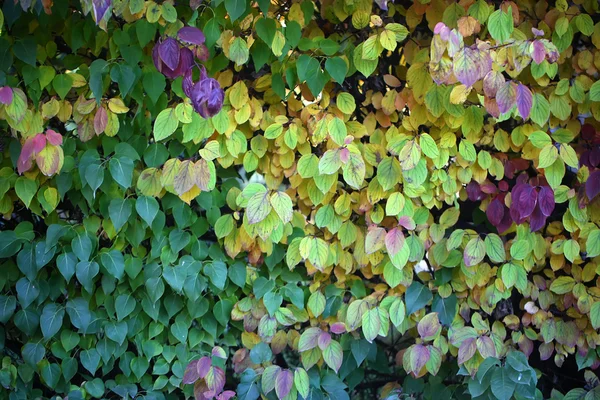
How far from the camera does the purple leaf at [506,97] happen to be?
195cm

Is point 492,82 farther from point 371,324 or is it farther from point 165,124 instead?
point 165,124

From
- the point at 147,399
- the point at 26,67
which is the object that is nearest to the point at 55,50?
the point at 26,67

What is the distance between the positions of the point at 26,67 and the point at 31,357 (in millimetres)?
979

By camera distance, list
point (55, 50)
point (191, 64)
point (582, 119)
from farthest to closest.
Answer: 1. point (582, 119)
2. point (55, 50)
3. point (191, 64)

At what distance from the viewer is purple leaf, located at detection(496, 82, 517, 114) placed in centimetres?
195

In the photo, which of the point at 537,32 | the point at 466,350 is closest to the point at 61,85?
the point at 537,32

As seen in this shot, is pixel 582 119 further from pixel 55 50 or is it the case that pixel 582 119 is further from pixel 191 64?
pixel 55 50

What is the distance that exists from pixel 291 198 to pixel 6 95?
0.96 m

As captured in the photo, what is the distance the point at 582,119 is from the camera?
7.93ft

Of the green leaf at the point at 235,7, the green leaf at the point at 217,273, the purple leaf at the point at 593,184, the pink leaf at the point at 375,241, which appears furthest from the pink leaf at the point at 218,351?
the purple leaf at the point at 593,184

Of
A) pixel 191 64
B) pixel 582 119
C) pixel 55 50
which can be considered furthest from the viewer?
pixel 582 119

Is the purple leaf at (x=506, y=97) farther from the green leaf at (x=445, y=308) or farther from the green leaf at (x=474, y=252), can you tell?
the green leaf at (x=445, y=308)

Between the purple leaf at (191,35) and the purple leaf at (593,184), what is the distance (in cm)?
130

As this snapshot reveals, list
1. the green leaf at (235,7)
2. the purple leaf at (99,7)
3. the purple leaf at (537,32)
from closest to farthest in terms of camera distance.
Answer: the purple leaf at (99,7), the purple leaf at (537,32), the green leaf at (235,7)
